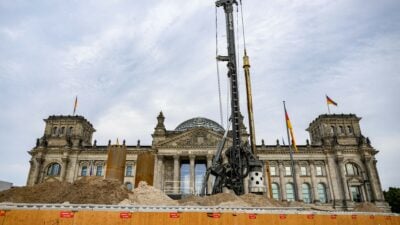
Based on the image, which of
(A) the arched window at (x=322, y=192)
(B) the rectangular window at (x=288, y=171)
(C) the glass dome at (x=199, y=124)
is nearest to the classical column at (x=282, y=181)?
(B) the rectangular window at (x=288, y=171)

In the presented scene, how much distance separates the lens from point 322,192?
55781 mm

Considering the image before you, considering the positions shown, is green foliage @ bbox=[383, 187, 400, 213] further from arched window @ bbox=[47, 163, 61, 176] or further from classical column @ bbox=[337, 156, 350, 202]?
arched window @ bbox=[47, 163, 61, 176]

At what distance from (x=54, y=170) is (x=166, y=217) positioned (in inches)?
2085

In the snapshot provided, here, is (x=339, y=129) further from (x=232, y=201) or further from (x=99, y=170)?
(x=99, y=170)

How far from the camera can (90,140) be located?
6669cm

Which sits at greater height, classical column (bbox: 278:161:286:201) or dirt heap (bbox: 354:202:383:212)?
classical column (bbox: 278:161:286:201)

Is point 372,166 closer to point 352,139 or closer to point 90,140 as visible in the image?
point 352,139

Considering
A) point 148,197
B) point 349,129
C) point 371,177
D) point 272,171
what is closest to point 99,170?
point 272,171

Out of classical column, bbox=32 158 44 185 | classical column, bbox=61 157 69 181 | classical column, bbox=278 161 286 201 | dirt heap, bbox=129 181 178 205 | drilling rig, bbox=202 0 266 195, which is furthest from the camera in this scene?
classical column, bbox=61 157 69 181

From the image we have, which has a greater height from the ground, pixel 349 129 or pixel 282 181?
Result: pixel 349 129

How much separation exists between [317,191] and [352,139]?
556 inches

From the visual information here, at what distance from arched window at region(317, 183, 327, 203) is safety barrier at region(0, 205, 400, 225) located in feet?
143

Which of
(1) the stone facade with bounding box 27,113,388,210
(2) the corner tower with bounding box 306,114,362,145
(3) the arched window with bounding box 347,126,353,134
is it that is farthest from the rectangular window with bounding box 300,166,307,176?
(3) the arched window with bounding box 347,126,353,134

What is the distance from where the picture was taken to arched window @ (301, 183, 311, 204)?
55.1m
